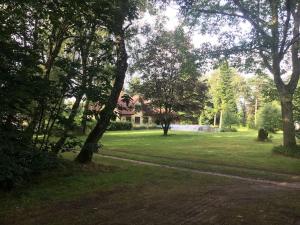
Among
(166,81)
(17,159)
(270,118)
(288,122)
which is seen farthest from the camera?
(270,118)

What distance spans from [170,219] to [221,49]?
46.6 ft

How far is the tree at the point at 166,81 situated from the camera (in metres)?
34.5

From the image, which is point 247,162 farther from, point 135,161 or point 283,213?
point 283,213

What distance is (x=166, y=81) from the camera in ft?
116

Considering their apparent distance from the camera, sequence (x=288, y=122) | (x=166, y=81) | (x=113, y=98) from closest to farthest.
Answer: (x=113, y=98), (x=288, y=122), (x=166, y=81)

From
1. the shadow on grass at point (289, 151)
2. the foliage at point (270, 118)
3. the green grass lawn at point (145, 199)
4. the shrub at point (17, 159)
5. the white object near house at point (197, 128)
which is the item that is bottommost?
the green grass lawn at point (145, 199)

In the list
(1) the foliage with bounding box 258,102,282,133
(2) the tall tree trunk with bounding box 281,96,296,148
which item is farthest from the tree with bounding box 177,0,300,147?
(1) the foliage with bounding box 258,102,282,133

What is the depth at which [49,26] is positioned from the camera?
11438 mm

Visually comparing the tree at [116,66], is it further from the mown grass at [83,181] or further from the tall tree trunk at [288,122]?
the tall tree trunk at [288,122]

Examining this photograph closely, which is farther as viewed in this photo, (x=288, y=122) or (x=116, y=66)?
(x=288, y=122)

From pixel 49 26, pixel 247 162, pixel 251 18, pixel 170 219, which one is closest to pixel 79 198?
pixel 170 219

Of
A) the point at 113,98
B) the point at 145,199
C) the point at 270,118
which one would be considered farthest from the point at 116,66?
the point at 270,118

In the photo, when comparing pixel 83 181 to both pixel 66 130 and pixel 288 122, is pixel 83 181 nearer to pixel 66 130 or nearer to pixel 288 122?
pixel 66 130

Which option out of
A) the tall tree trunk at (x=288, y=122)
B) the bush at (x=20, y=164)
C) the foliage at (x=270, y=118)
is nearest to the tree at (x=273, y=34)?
the tall tree trunk at (x=288, y=122)
